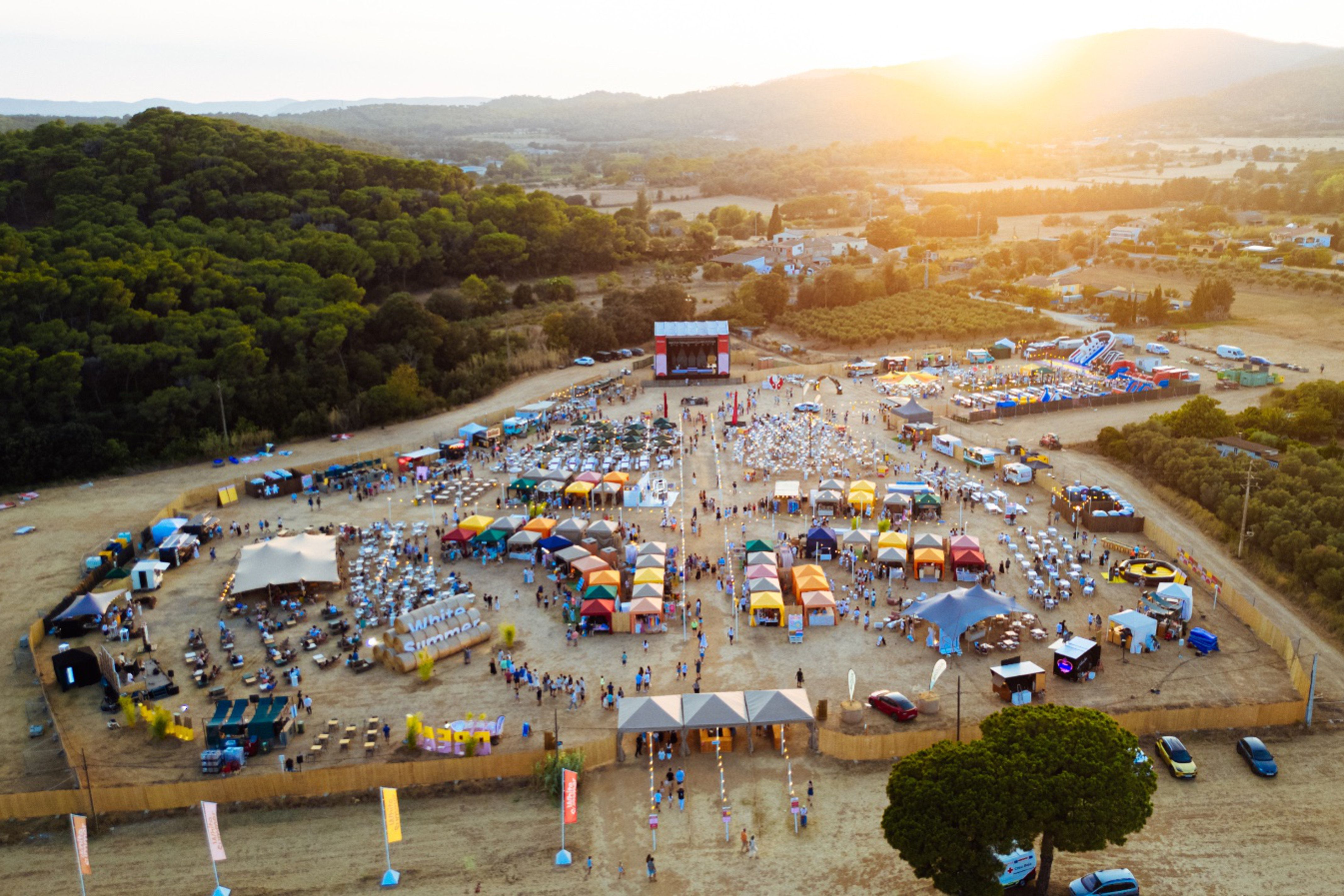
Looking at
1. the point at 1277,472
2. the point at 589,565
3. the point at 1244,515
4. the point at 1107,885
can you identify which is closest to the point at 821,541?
the point at 589,565

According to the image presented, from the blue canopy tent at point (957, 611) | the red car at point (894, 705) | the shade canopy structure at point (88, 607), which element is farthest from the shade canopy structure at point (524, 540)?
the red car at point (894, 705)

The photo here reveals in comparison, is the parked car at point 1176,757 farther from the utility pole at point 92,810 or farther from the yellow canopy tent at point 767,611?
the utility pole at point 92,810

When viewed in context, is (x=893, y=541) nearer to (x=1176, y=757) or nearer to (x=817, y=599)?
(x=817, y=599)

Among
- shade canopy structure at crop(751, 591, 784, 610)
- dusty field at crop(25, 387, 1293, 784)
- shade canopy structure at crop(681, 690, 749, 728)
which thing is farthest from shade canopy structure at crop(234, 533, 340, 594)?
shade canopy structure at crop(681, 690, 749, 728)

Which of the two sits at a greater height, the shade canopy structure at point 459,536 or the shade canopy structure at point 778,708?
the shade canopy structure at point 778,708

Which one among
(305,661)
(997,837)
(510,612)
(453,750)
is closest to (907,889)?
(997,837)

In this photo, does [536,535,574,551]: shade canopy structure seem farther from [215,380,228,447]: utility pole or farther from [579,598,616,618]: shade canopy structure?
[215,380,228,447]: utility pole
